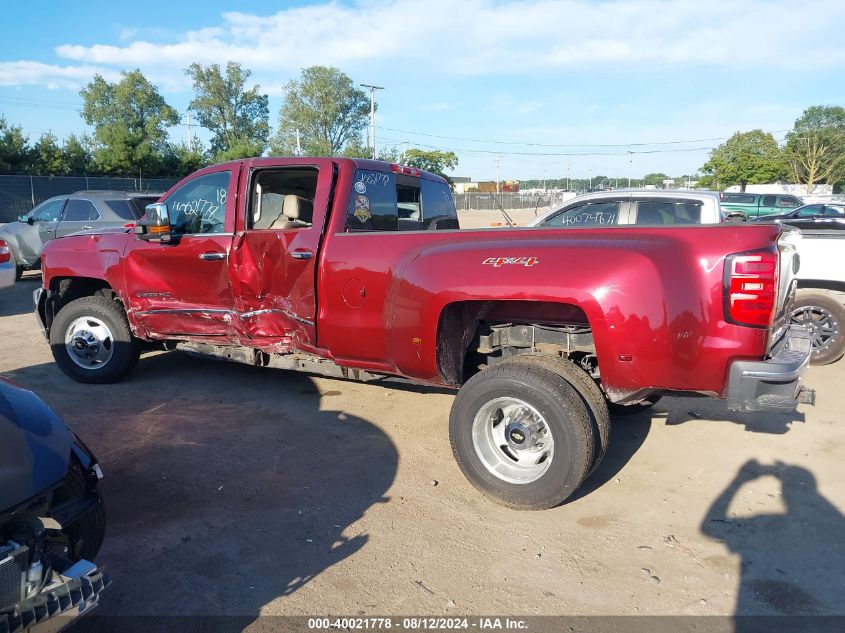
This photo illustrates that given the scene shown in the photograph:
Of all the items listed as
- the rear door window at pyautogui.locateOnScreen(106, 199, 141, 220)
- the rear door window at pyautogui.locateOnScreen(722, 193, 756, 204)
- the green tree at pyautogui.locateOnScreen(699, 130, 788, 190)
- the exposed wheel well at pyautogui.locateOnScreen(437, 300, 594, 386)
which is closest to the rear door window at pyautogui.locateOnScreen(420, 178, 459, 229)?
the exposed wheel well at pyautogui.locateOnScreen(437, 300, 594, 386)

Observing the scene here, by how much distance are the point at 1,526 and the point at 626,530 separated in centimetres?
308

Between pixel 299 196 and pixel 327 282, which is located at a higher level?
pixel 299 196

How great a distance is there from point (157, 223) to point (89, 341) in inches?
62.4

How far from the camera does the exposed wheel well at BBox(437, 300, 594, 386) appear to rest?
3973 millimetres

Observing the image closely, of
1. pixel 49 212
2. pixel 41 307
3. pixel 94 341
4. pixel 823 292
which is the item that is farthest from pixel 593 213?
pixel 49 212

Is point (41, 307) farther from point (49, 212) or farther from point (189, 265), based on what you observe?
point (49, 212)

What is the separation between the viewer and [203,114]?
65125 mm

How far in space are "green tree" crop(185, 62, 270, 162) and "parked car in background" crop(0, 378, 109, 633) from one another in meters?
64.8

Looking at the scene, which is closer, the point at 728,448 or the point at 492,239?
the point at 492,239

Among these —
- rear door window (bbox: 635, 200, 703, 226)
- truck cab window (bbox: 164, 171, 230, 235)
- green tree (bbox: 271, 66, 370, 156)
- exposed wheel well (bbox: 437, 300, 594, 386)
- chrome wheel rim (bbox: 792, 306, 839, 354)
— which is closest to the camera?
exposed wheel well (bbox: 437, 300, 594, 386)

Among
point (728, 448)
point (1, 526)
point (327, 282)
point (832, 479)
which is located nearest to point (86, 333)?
point (327, 282)

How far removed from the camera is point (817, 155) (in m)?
50.2

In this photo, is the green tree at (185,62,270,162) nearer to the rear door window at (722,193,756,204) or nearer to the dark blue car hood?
the rear door window at (722,193,756,204)

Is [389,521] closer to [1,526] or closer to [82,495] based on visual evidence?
[82,495]
